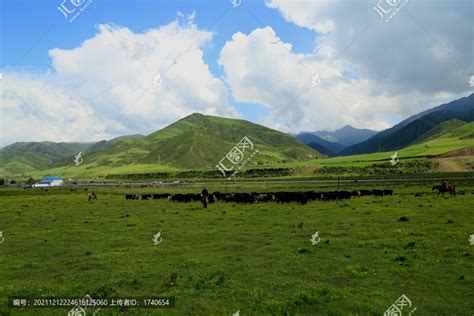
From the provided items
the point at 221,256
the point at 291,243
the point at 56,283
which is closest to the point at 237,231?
the point at 291,243

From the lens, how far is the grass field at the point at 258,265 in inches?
505

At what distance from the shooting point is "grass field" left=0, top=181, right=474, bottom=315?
12828mm

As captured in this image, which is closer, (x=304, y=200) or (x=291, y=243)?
(x=291, y=243)

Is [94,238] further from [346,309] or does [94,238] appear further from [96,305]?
[346,309]

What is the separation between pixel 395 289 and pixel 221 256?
884 cm

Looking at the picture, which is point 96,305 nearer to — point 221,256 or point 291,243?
point 221,256

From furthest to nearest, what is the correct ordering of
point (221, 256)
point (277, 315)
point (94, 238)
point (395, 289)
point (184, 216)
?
point (184, 216), point (94, 238), point (221, 256), point (395, 289), point (277, 315)

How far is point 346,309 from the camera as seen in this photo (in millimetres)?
12062

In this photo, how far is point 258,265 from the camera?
17719 mm

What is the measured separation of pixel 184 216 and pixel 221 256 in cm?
1848

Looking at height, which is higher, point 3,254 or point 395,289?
point 3,254

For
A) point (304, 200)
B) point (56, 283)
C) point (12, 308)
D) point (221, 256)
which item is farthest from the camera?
point (304, 200)

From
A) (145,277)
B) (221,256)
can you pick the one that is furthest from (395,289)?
(145,277)

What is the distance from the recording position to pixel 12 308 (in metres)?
13.0
